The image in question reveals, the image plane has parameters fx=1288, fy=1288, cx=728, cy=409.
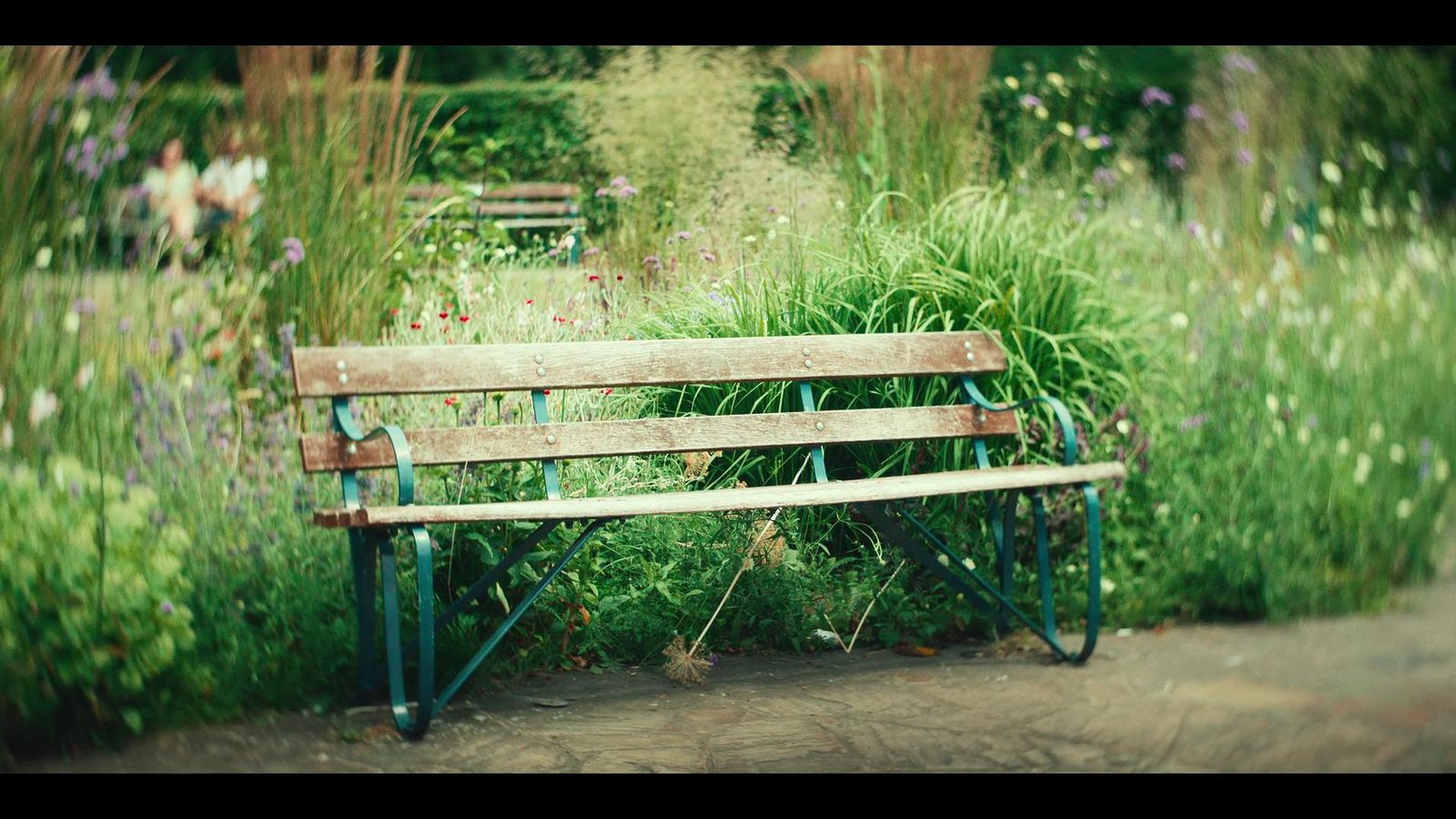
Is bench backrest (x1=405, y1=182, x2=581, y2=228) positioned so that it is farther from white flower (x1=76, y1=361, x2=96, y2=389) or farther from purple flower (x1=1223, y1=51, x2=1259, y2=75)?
purple flower (x1=1223, y1=51, x2=1259, y2=75)

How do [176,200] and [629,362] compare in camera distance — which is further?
[176,200]

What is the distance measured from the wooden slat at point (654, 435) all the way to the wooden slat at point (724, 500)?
0.15 m

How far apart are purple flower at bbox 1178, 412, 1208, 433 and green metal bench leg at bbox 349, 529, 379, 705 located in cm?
264

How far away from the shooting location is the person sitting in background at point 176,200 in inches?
162

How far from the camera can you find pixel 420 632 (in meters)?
2.88

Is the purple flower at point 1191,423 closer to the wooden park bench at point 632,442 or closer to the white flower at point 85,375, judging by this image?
the wooden park bench at point 632,442

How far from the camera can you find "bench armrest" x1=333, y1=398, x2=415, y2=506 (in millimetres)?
2893

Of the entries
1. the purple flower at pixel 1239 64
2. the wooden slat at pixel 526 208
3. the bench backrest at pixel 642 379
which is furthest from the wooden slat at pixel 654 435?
A: the purple flower at pixel 1239 64

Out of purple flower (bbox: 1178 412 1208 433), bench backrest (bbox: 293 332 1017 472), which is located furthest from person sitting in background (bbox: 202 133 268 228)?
purple flower (bbox: 1178 412 1208 433)

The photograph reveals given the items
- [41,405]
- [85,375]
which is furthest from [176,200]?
[41,405]

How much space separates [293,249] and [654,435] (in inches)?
65.7

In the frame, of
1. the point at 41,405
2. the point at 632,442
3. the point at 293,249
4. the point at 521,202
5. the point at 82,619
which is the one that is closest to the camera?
the point at 82,619

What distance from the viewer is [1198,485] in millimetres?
4199

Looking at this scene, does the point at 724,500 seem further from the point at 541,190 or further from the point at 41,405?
the point at 541,190
